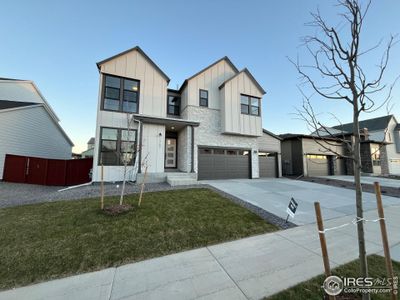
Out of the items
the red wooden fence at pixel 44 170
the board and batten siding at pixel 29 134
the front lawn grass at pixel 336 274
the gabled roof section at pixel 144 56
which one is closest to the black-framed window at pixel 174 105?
the gabled roof section at pixel 144 56

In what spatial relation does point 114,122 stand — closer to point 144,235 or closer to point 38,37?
point 38,37

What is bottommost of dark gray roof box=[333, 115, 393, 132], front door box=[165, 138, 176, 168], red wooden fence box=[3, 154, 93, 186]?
red wooden fence box=[3, 154, 93, 186]

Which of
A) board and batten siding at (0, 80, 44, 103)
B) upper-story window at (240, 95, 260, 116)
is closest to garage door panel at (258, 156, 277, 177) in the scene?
upper-story window at (240, 95, 260, 116)

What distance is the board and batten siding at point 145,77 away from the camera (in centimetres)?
1116

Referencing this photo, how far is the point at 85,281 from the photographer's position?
2658mm

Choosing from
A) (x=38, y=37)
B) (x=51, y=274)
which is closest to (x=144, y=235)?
(x=51, y=274)

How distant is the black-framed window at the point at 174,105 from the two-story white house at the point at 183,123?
8 centimetres

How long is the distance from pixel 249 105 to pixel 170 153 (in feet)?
25.3

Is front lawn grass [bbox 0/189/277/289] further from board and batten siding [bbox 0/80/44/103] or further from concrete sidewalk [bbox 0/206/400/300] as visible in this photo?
board and batten siding [bbox 0/80/44/103]

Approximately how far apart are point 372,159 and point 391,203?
17694mm

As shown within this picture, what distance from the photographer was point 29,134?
13.7 metres

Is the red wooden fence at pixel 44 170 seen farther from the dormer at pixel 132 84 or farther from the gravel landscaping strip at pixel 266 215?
the gravel landscaping strip at pixel 266 215

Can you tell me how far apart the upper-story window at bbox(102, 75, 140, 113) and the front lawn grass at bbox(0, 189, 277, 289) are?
6.57 m

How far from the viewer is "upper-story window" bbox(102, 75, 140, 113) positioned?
10734mm
